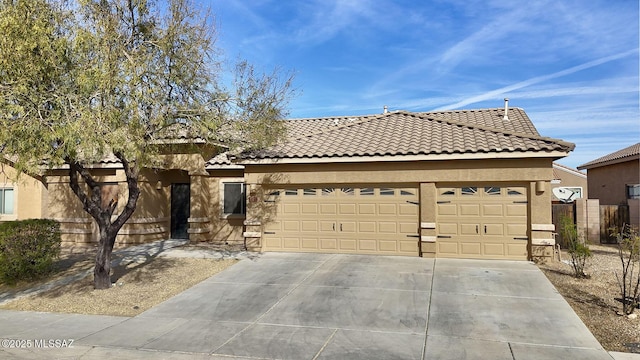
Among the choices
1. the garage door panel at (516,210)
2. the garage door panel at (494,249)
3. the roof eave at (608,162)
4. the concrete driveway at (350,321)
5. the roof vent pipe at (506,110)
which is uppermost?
the roof vent pipe at (506,110)

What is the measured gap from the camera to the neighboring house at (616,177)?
2053cm

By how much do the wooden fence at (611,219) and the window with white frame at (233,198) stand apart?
42.7ft

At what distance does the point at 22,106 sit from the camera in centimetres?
743

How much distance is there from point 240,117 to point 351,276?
15.2ft

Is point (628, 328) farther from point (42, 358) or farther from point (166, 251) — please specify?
point (166, 251)

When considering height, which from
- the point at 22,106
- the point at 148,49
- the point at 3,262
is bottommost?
the point at 3,262

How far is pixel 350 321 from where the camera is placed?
285 inches

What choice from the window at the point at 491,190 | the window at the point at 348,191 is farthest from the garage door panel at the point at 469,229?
the window at the point at 348,191

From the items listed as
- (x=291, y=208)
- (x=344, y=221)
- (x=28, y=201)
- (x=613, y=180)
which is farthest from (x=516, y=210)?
(x=28, y=201)

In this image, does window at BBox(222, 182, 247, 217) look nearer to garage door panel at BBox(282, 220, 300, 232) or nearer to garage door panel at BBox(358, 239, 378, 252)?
garage door panel at BBox(282, 220, 300, 232)

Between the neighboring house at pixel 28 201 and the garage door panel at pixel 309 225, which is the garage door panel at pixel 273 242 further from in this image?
the neighboring house at pixel 28 201

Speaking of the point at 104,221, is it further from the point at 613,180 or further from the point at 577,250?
the point at 613,180

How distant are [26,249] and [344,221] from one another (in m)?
8.10

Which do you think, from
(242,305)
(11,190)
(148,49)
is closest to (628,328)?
(242,305)
